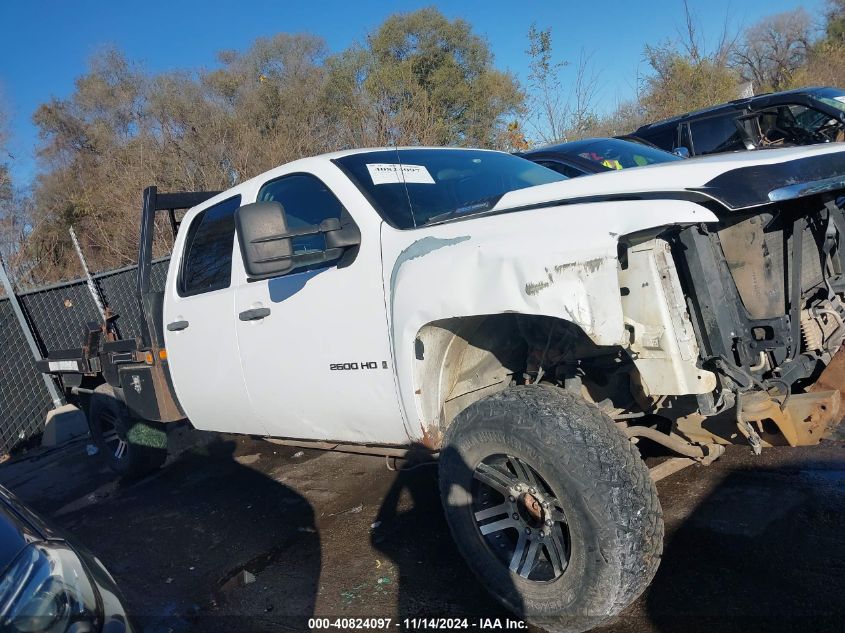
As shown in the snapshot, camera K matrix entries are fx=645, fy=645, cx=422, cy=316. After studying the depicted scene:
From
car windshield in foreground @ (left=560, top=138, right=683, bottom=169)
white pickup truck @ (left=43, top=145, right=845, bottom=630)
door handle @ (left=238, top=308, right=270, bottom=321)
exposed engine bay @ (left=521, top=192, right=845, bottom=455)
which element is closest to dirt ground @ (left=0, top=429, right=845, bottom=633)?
white pickup truck @ (left=43, top=145, right=845, bottom=630)

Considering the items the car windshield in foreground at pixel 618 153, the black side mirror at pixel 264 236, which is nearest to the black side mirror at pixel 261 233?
the black side mirror at pixel 264 236

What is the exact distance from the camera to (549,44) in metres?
13.1

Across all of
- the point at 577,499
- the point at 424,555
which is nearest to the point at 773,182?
the point at 577,499

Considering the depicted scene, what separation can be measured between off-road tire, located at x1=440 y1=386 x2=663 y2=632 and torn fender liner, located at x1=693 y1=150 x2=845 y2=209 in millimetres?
922

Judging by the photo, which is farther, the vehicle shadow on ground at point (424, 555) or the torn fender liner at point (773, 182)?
the vehicle shadow on ground at point (424, 555)

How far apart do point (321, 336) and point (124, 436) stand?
3211mm

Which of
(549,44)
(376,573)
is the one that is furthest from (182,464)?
(549,44)

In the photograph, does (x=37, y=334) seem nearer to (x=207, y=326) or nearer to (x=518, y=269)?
(x=207, y=326)

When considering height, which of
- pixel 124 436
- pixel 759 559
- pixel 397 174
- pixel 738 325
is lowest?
pixel 759 559

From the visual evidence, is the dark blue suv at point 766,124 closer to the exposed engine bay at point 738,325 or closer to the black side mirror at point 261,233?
the exposed engine bay at point 738,325

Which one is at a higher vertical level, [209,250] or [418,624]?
[209,250]

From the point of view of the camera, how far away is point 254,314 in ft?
11.7

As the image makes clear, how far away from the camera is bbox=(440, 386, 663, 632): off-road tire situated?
2.27 m

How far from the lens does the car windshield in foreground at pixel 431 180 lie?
311 centimetres
